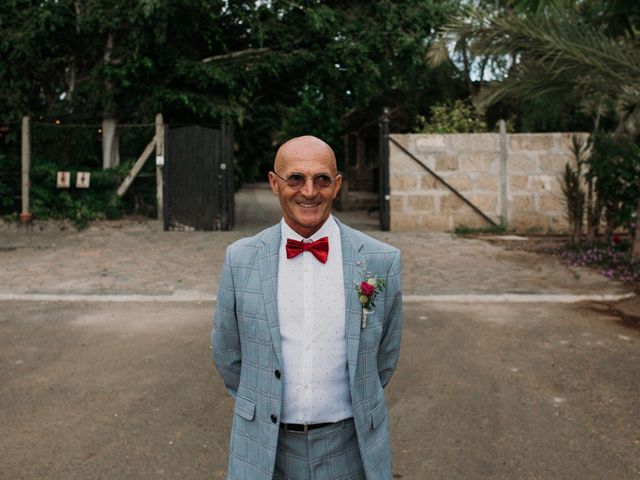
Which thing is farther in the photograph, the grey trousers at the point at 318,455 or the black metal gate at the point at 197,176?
the black metal gate at the point at 197,176

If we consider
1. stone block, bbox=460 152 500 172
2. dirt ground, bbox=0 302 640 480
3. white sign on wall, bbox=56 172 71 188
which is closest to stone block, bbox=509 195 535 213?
stone block, bbox=460 152 500 172

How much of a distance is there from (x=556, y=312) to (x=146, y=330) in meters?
4.19

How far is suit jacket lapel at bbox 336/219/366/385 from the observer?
216 cm

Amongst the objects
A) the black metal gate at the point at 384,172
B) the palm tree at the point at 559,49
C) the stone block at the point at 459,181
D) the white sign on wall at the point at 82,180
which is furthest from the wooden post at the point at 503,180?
the white sign on wall at the point at 82,180

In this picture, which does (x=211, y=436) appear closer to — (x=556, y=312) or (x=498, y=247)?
(x=556, y=312)

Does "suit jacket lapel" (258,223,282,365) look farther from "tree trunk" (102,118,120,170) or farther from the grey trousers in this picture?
"tree trunk" (102,118,120,170)

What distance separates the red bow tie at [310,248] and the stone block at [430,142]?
42.2 feet

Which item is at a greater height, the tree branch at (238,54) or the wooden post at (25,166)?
the tree branch at (238,54)

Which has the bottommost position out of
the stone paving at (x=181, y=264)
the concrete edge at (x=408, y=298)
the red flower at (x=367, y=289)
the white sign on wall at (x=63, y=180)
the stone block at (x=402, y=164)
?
the concrete edge at (x=408, y=298)

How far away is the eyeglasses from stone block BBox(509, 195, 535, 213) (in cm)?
1330

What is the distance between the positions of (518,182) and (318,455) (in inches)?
527

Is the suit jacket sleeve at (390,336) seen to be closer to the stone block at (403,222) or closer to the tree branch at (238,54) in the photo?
the stone block at (403,222)

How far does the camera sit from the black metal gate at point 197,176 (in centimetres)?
1462

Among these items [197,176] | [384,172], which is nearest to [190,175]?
[197,176]
